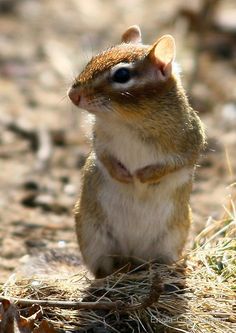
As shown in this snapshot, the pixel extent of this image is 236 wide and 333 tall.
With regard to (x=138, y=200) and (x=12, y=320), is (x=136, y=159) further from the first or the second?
(x=12, y=320)

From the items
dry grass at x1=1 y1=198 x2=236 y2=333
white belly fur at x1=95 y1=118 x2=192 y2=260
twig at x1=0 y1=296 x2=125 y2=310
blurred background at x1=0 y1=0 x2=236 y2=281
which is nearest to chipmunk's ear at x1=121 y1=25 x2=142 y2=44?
blurred background at x1=0 y1=0 x2=236 y2=281

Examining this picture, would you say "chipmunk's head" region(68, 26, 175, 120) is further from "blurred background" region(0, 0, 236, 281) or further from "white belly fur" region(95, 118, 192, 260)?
"blurred background" region(0, 0, 236, 281)

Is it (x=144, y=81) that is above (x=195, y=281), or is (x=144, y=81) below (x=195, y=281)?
above

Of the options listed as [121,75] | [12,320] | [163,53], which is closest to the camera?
[12,320]

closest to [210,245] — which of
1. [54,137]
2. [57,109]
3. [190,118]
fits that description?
[190,118]

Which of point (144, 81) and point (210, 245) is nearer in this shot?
point (144, 81)

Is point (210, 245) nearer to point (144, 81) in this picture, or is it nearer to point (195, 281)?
point (195, 281)

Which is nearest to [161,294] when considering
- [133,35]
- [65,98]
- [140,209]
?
[140,209]
